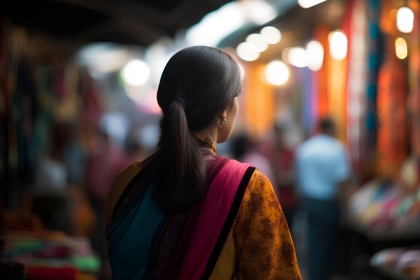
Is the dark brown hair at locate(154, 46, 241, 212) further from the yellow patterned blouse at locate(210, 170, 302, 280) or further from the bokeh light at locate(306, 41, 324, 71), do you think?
the bokeh light at locate(306, 41, 324, 71)

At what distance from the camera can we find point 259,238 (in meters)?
1.83

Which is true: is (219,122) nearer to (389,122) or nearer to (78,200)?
(389,122)

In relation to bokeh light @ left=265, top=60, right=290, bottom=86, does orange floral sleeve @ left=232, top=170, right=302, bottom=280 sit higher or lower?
lower

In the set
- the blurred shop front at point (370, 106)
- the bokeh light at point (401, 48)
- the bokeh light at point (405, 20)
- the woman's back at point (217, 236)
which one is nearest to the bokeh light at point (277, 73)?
the blurred shop front at point (370, 106)

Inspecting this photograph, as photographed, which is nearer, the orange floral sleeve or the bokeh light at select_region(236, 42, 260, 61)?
the orange floral sleeve

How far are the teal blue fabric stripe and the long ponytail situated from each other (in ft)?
0.14

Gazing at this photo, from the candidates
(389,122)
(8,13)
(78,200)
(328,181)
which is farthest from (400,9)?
(78,200)

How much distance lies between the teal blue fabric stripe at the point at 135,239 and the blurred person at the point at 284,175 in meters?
5.29

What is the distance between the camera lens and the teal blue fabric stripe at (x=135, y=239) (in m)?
1.87

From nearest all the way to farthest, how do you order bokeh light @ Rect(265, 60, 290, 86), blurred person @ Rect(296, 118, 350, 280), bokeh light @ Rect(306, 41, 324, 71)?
1. blurred person @ Rect(296, 118, 350, 280)
2. bokeh light @ Rect(306, 41, 324, 71)
3. bokeh light @ Rect(265, 60, 290, 86)

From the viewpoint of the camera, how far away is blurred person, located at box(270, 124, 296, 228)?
7.17 metres

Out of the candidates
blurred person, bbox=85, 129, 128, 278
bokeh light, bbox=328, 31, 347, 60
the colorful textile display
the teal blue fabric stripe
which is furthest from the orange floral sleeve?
bokeh light, bbox=328, 31, 347, 60

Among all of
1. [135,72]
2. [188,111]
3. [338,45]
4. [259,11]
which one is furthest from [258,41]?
[188,111]

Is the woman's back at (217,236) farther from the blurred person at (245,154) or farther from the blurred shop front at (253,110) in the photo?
the blurred person at (245,154)
